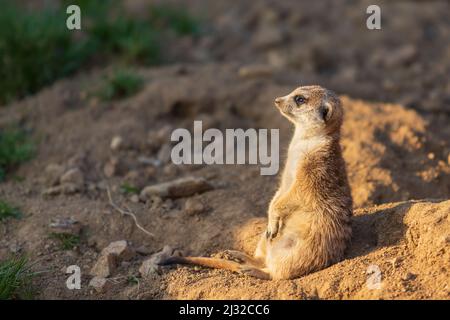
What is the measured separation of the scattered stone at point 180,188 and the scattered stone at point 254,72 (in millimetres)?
1722

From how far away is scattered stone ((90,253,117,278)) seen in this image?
409 cm

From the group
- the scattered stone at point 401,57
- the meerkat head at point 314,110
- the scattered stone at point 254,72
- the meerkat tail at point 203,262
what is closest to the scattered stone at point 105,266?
the meerkat tail at point 203,262

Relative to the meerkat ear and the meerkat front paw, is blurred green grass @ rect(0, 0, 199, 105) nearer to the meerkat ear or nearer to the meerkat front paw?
the meerkat ear

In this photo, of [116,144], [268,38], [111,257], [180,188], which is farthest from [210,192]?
[268,38]

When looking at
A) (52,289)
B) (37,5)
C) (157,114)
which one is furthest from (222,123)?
(37,5)

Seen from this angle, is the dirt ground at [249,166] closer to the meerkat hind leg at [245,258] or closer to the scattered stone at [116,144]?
the scattered stone at [116,144]

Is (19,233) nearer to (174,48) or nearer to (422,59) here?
(174,48)

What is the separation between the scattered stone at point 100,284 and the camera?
3988 mm

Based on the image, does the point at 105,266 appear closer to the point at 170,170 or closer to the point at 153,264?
the point at 153,264

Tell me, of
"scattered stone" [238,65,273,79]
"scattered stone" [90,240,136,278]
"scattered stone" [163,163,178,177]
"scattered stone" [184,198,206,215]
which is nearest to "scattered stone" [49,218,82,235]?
"scattered stone" [90,240,136,278]

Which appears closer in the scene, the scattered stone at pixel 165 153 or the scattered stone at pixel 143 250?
the scattered stone at pixel 143 250

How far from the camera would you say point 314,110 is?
164 inches

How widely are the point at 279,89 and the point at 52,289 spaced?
9.05ft
